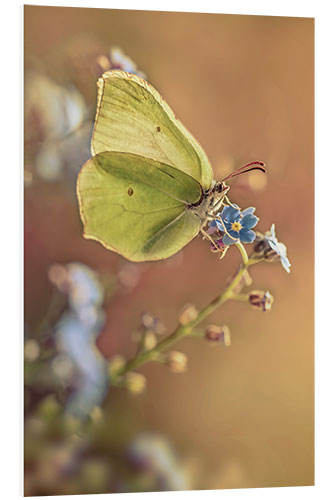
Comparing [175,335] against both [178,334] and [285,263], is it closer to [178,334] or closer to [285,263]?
[178,334]

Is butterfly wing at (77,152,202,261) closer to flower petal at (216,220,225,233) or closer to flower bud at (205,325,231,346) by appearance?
flower petal at (216,220,225,233)

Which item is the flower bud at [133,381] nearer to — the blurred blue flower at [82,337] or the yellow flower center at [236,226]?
the blurred blue flower at [82,337]

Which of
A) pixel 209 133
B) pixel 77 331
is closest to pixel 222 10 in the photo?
pixel 209 133

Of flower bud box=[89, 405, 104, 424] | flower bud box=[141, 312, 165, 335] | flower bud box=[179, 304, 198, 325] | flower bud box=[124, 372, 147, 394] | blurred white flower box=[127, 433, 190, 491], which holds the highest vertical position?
flower bud box=[179, 304, 198, 325]

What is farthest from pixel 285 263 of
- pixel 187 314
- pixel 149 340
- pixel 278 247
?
pixel 149 340

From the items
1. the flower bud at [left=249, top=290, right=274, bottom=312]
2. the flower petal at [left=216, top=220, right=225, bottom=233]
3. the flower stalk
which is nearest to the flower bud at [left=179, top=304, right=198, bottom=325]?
the flower stalk

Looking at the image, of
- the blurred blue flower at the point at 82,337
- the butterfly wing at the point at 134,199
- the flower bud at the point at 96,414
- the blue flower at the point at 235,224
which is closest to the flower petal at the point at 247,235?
the blue flower at the point at 235,224
